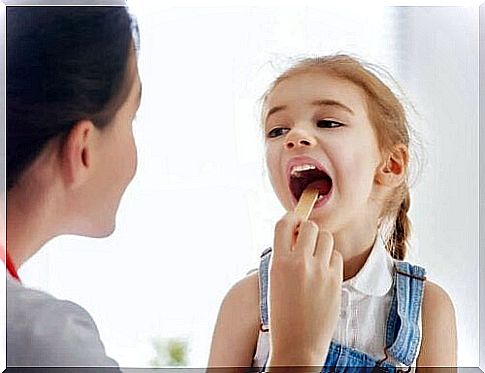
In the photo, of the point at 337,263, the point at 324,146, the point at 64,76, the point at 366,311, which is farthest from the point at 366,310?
the point at 64,76

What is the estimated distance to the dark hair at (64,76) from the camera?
1729 mm

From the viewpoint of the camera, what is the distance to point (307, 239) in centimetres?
168

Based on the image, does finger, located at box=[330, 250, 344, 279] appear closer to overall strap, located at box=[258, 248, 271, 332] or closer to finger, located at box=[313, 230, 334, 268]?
finger, located at box=[313, 230, 334, 268]

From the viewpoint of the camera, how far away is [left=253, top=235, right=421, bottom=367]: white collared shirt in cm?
171

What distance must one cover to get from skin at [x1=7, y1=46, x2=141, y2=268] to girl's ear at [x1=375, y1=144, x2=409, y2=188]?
1.67 feet

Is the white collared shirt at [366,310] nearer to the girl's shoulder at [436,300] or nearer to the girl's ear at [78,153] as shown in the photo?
the girl's shoulder at [436,300]

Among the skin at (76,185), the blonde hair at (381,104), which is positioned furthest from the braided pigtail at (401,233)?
the skin at (76,185)

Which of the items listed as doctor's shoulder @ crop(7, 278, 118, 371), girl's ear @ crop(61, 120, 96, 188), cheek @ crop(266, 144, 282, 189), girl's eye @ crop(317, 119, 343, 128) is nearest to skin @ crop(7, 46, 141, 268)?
girl's ear @ crop(61, 120, 96, 188)

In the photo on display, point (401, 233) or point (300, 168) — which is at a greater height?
point (300, 168)

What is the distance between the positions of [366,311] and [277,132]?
0.41 metres

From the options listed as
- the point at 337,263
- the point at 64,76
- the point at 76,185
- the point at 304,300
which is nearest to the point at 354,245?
the point at 337,263

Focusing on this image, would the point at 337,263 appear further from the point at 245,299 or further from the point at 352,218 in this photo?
the point at 245,299

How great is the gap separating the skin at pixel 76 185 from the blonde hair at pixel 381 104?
0.31 m

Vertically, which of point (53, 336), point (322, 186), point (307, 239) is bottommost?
point (53, 336)
